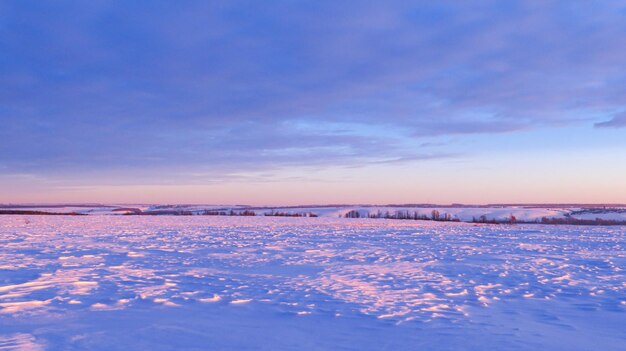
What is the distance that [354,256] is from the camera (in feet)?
37.7

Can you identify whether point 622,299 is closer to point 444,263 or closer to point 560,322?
point 560,322

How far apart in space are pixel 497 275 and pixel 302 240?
23.8 ft

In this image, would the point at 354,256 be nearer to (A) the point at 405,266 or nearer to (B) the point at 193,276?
(A) the point at 405,266

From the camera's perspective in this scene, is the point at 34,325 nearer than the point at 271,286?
Yes

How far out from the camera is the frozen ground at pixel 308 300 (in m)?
5.02

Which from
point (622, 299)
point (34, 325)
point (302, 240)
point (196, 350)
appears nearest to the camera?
point (196, 350)

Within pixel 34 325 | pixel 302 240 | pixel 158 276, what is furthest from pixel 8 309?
pixel 302 240

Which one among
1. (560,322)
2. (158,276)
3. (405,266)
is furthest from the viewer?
(405,266)

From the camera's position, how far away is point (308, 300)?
6.78m

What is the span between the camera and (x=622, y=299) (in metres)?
6.93

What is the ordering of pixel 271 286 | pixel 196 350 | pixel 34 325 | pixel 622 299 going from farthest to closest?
1. pixel 271 286
2. pixel 622 299
3. pixel 34 325
4. pixel 196 350

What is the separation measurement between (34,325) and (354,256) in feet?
23.2

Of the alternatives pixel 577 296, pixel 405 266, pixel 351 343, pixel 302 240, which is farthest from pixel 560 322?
pixel 302 240

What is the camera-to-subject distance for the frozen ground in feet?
16.5
